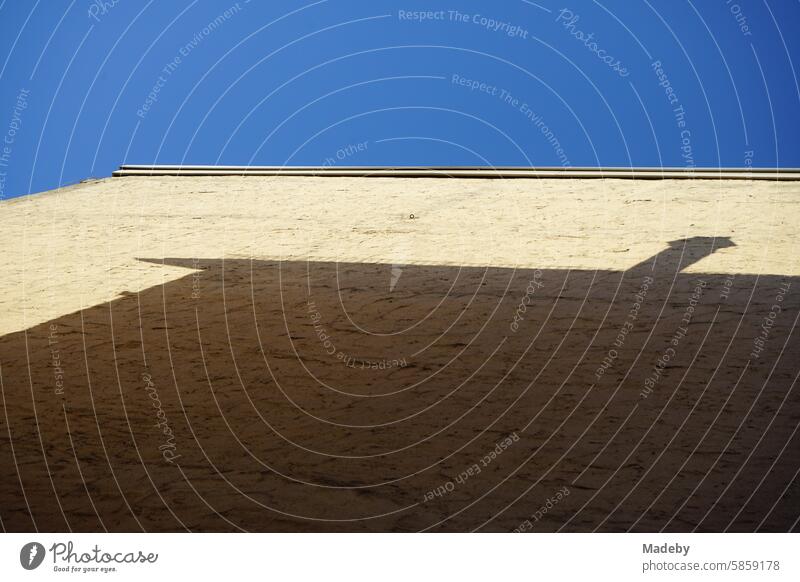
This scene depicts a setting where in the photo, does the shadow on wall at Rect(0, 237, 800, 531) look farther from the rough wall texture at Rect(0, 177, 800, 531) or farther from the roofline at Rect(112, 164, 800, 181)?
the roofline at Rect(112, 164, 800, 181)

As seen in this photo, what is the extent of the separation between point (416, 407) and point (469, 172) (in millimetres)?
9051

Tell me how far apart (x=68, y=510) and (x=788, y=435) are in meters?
3.16

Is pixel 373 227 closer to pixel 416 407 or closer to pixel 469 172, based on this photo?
pixel 469 172

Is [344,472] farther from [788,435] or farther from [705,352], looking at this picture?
[705,352]

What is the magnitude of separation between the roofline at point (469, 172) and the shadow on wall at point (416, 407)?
515 centimetres

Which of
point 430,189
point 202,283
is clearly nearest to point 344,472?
point 202,283

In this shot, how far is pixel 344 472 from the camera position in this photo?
4457mm

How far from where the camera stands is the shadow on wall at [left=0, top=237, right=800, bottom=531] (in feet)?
13.3

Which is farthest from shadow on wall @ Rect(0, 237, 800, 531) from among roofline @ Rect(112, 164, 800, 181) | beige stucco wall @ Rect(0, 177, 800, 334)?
roofline @ Rect(112, 164, 800, 181)

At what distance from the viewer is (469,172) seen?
1405 cm

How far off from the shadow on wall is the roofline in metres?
5.15

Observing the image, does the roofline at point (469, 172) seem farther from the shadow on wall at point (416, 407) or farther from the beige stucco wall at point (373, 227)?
the shadow on wall at point (416, 407)

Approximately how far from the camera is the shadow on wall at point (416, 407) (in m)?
4.06

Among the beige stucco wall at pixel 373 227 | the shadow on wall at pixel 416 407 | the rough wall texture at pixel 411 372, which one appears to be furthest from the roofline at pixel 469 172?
the shadow on wall at pixel 416 407
